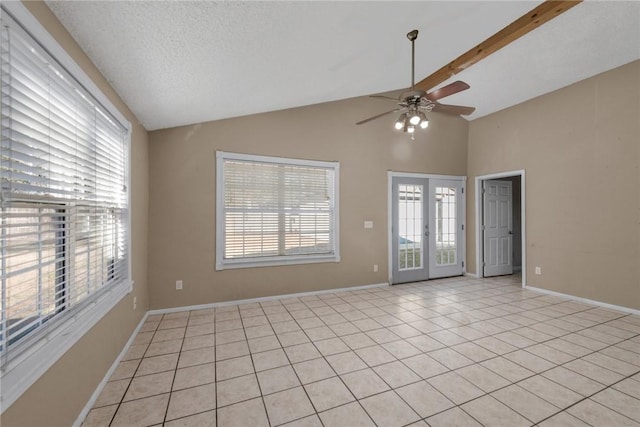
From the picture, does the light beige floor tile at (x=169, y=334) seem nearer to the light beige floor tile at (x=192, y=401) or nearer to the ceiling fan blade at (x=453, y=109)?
the light beige floor tile at (x=192, y=401)

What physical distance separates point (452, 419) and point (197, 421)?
64.1 inches

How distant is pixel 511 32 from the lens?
112 inches

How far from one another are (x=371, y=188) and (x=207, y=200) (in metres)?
2.68

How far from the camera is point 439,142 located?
5.43m

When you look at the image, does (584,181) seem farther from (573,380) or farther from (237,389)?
(237,389)

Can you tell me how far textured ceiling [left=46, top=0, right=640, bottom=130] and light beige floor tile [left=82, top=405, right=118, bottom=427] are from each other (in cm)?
237

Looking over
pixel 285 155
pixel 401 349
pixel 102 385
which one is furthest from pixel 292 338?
pixel 285 155

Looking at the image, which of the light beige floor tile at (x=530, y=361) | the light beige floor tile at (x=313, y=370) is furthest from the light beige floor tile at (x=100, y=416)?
the light beige floor tile at (x=530, y=361)

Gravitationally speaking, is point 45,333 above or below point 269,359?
above

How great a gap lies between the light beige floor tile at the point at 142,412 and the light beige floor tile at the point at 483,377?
2.24 m

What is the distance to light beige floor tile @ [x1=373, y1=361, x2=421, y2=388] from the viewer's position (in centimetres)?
214

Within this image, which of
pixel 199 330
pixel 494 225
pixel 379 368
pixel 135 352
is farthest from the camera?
pixel 494 225

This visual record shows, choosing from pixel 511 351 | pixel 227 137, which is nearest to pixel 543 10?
pixel 511 351

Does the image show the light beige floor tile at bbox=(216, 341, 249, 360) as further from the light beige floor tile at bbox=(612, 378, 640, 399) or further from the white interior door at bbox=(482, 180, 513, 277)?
the white interior door at bbox=(482, 180, 513, 277)
